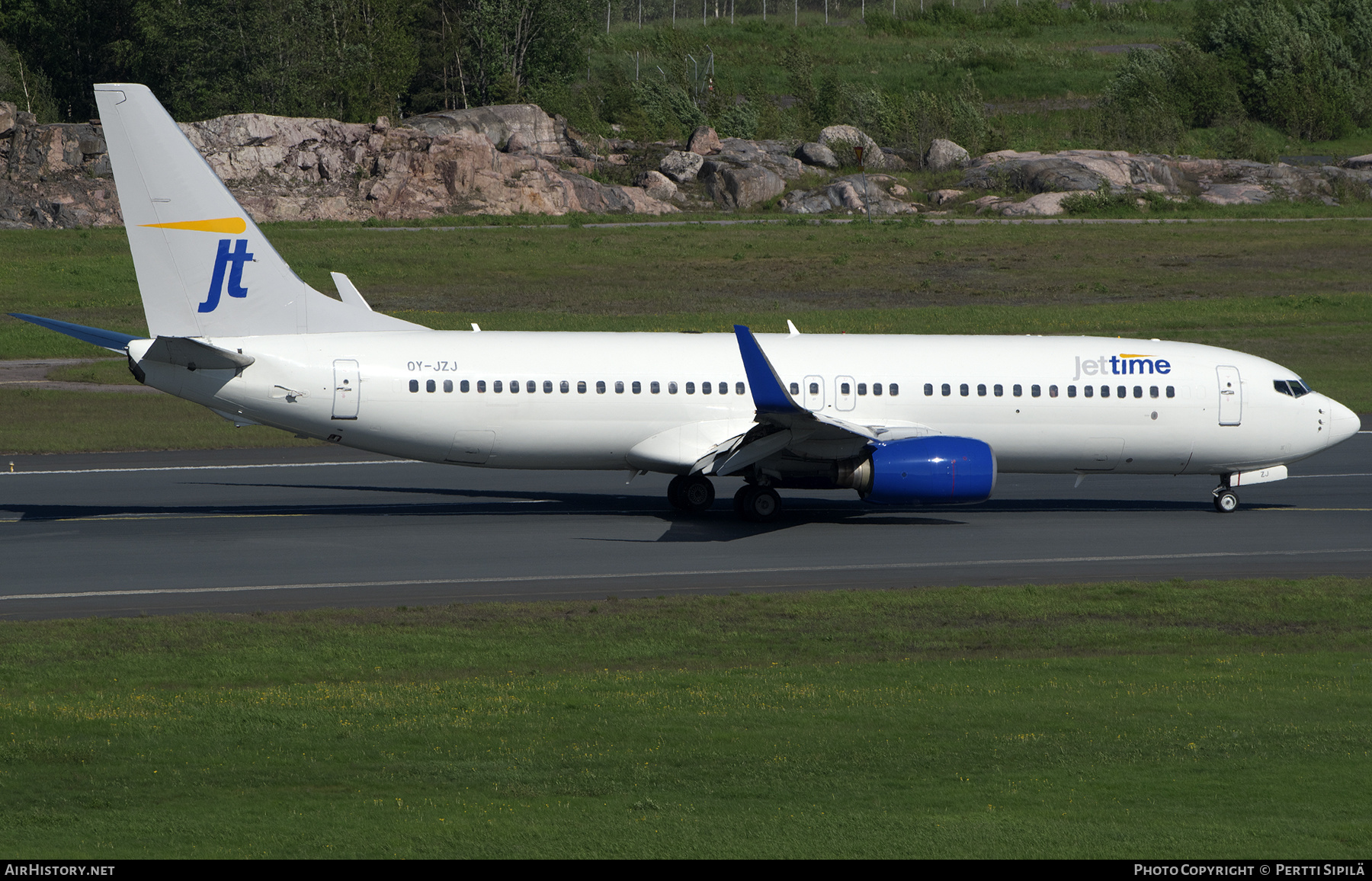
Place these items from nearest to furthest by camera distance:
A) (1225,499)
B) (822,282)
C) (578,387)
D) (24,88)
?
1. (578,387)
2. (1225,499)
3. (822,282)
4. (24,88)

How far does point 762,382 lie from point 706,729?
37.5 ft

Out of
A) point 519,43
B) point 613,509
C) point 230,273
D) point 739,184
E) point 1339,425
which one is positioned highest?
point 519,43

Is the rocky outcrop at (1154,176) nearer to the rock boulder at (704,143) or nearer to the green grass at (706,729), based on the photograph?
the rock boulder at (704,143)

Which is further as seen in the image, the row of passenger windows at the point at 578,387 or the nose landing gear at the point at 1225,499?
the nose landing gear at the point at 1225,499

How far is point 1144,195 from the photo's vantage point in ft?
284

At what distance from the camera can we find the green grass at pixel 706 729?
1109cm

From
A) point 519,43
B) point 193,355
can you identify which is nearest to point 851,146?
point 519,43

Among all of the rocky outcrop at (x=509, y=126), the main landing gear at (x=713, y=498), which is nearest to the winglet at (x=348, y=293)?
the main landing gear at (x=713, y=498)

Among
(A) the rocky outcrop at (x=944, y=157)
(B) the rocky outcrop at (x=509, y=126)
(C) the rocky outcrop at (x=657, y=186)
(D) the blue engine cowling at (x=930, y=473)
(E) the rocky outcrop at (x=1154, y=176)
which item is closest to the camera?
(D) the blue engine cowling at (x=930, y=473)

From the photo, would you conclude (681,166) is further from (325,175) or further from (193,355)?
(193,355)

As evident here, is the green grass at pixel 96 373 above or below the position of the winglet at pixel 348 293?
below

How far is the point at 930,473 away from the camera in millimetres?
25141

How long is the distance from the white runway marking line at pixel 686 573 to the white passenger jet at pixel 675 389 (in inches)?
65.4
